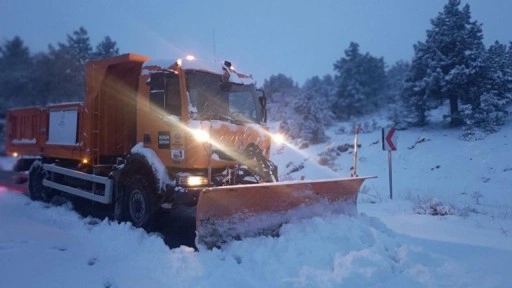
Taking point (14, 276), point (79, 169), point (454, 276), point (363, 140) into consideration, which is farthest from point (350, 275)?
point (363, 140)

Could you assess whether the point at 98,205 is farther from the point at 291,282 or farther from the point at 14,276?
the point at 291,282

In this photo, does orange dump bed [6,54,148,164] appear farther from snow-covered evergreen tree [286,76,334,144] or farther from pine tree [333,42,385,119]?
pine tree [333,42,385,119]

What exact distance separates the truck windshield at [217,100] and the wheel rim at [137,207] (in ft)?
6.02

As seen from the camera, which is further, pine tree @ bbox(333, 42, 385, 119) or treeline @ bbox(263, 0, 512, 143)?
pine tree @ bbox(333, 42, 385, 119)

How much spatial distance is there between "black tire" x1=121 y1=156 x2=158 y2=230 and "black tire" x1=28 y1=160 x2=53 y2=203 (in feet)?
13.5

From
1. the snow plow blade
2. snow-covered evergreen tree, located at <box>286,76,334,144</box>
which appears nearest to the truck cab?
the snow plow blade

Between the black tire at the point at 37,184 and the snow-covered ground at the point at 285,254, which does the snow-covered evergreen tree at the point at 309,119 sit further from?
the black tire at the point at 37,184

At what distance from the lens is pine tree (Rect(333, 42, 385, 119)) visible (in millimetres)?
38219

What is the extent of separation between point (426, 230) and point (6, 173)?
1756 cm

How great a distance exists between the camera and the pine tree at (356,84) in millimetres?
38219

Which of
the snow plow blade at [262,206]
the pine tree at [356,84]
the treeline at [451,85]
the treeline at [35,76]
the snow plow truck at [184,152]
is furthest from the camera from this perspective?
the pine tree at [356,84]

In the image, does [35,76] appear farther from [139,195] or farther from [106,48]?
[139,195]

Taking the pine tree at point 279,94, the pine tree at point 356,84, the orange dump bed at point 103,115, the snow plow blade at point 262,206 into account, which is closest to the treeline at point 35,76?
the orange dump bed at point 103,115

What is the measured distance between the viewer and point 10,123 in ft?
40.6
